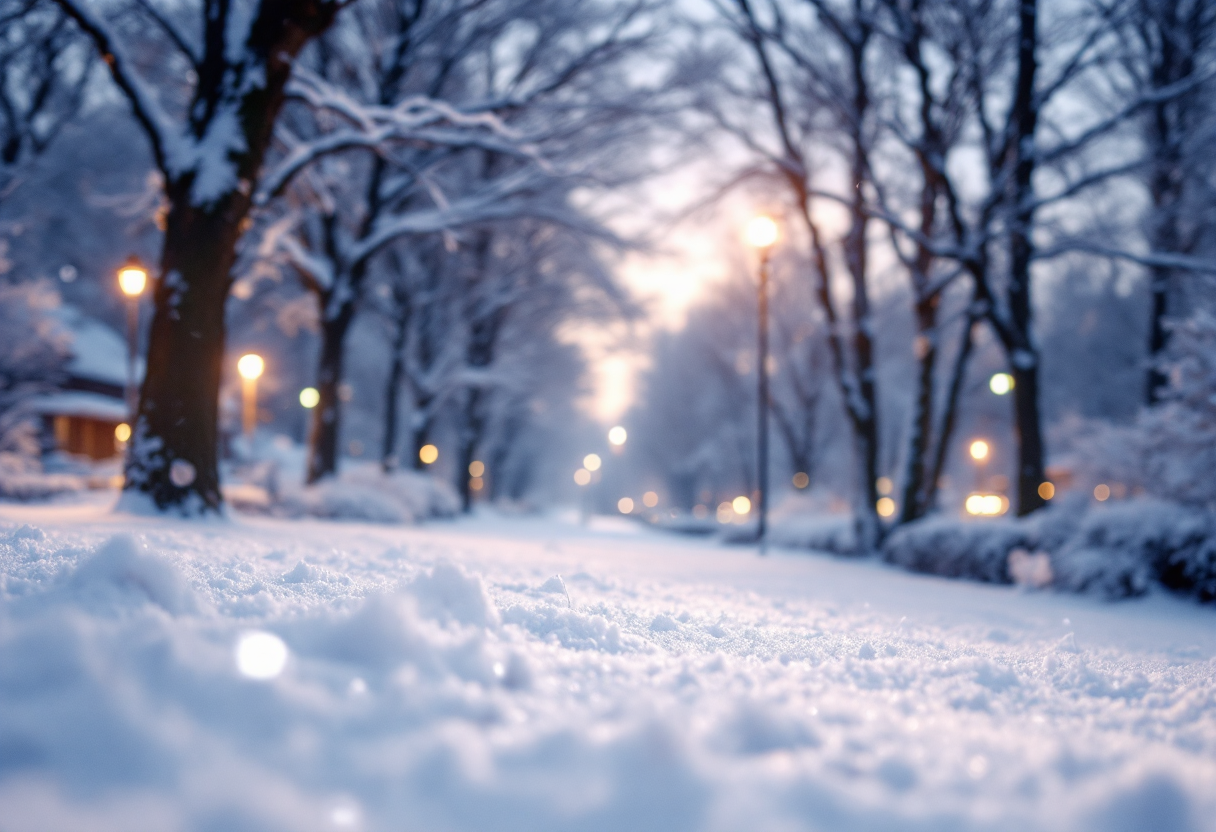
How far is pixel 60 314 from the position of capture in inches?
1190

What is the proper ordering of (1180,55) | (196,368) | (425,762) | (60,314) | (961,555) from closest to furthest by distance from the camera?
(425,762) → (196,368) → (961,555) → (1180,55) → (60,314)

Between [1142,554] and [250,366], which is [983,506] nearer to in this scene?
[1142,554]

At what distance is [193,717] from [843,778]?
140cm

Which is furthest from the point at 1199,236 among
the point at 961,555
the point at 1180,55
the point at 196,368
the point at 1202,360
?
the point at 196,368

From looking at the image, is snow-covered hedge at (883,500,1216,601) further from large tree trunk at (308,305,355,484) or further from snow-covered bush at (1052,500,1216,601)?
large tree trunk at (308,305,355,484)

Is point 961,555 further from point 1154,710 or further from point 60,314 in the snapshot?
point 60,314

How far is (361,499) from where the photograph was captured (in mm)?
12867

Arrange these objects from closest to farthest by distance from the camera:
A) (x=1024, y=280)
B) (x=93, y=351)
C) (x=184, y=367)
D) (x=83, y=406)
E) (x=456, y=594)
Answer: (x=456, y=594)
(x=184, y=367)
(x=1024, y=280)
(x=83, y=406)
(x=93, y=351)

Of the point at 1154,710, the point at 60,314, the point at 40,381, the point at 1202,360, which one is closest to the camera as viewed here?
the point at 1154,710

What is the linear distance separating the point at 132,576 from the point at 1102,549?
319 inches

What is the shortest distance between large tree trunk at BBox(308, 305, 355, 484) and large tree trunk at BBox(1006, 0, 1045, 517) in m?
10.9

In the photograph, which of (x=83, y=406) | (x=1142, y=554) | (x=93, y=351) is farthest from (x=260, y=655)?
(x=93, y=351)

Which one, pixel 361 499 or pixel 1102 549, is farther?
pixel 361 499

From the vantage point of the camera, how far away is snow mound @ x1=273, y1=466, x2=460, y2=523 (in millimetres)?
11969
